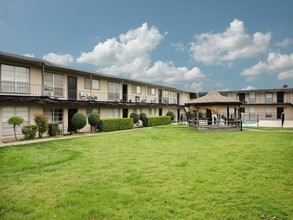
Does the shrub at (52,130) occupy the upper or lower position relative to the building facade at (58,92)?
lower

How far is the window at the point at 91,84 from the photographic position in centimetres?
2488

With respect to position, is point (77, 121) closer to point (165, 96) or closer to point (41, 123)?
point (41, 123)

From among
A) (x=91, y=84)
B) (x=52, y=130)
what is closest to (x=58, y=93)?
(x=52, y=130)

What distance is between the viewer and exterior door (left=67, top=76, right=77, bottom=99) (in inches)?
898

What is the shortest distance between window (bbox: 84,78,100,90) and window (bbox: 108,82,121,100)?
2095 millimetres

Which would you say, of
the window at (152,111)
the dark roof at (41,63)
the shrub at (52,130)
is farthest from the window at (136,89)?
the shrub at (52,130)

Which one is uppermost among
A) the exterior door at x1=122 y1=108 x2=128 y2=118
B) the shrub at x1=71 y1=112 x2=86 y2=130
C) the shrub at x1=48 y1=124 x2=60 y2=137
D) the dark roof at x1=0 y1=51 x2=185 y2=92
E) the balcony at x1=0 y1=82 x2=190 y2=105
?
the dark roof at x1=0 y1=51 x2=185 y2=92

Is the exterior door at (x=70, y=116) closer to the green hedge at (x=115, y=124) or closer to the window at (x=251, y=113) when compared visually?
the green hedge at (x=115, y=124)

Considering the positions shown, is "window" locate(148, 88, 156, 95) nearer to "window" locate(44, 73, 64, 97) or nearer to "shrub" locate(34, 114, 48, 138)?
"window" locate(44, 73, 64, 97)

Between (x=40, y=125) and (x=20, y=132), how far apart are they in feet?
5.83

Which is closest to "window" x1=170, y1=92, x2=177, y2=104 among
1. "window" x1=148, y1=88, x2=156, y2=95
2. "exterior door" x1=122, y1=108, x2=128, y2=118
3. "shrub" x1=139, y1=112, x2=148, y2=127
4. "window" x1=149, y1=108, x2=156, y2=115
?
"window" x1=148, y1=88, x2=156, y2=95

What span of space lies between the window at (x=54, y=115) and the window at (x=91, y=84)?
4400 mm

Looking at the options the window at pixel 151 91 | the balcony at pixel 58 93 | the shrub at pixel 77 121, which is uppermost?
the window at pixel 151 91

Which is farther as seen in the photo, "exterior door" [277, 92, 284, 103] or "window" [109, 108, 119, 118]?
"exterior door" [277, 92, 284, 103]
